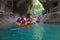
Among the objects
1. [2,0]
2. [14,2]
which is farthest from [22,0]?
[2,0]

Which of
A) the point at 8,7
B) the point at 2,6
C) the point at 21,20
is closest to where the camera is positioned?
the point at 21,20

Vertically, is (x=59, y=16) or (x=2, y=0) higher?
(x=2, y=0)

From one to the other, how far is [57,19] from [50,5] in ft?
33.3

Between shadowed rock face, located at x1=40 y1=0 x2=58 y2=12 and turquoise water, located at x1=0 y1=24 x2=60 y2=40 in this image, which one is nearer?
turquoise water, located at x1=0 y1=24 x2=60 y2=40

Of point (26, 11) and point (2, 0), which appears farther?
point (26, 11)

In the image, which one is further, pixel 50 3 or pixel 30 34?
pixel 50 3

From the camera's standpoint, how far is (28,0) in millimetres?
43938

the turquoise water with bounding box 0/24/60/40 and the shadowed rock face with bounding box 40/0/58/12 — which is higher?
the shadowed rock face with bounding box 40/0/58/12

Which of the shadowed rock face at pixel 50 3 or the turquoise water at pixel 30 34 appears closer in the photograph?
the turquoise water at pixel 30 34

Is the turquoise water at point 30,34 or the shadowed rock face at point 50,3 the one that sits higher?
Result: the shadowed rock face at point 50,3

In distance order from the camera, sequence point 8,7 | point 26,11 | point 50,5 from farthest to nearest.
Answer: point 26,11
point 50,5
point 8,7

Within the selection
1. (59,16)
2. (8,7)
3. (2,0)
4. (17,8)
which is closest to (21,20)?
(59,16)

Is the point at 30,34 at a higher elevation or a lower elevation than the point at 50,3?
lower

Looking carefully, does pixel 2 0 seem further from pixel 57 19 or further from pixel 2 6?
pixel 57 19
